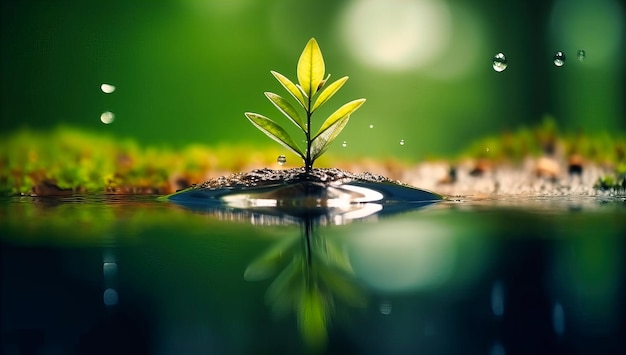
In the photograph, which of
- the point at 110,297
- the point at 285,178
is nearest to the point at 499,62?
the point at 285,178

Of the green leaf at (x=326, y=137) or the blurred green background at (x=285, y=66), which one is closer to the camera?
the green leaf at (x=326, y=137)

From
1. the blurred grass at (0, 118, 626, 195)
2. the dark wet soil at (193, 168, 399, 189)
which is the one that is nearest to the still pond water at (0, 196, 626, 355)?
the dark wet soil at (193, 168, 399, 189)

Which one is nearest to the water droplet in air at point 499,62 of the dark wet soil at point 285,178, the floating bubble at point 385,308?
the dark wet soil at point 285,178

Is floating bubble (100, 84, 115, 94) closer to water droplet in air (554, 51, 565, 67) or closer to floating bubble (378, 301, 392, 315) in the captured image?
water droplet in air (554, 51, 565, 67)

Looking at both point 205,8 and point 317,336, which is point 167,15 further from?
point 317,336

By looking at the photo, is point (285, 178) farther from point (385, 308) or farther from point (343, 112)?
point (385, 308)

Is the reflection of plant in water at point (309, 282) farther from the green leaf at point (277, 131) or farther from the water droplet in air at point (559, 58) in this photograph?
the water droplet in air at point (559, 58)

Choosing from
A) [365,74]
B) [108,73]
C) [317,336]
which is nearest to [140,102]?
[108,73]
